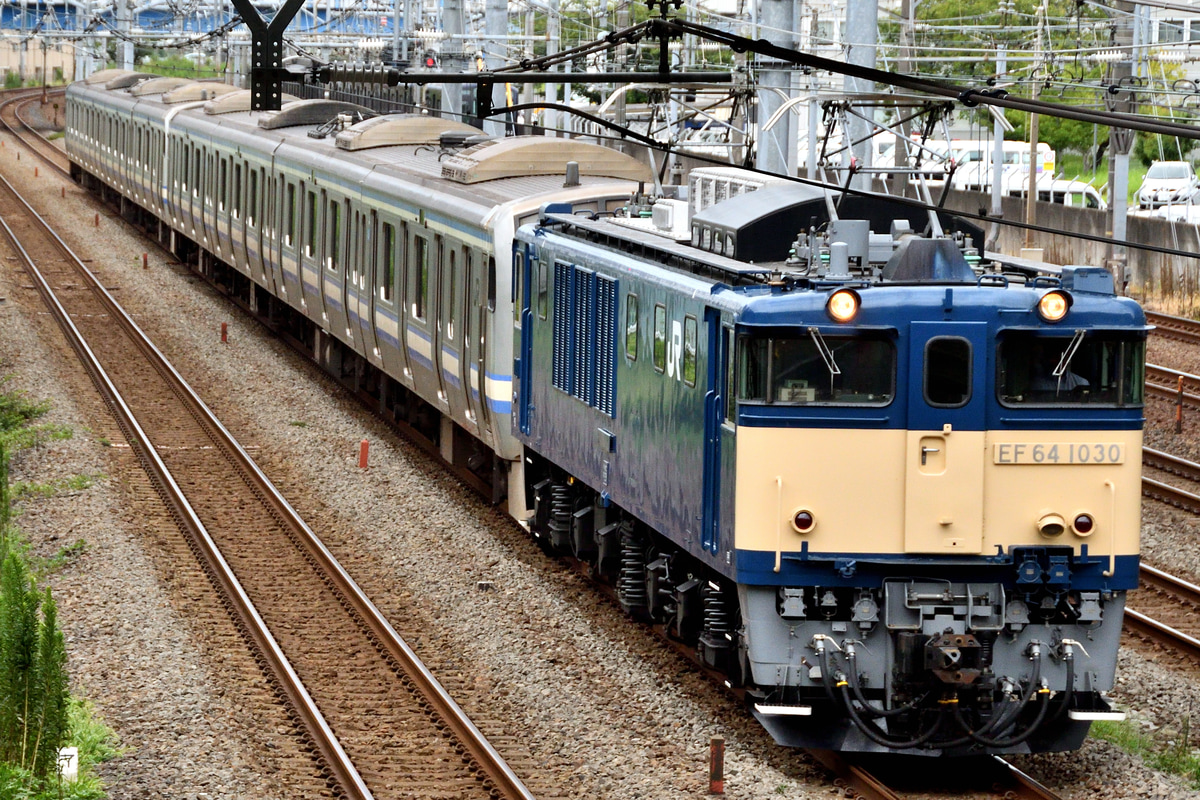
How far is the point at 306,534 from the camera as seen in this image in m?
15.7

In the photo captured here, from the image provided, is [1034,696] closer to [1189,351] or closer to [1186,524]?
[1186,524]

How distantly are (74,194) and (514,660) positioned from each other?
4044 cm

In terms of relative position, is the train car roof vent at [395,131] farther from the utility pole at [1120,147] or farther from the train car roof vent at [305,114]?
the utility pole at [1120,147]

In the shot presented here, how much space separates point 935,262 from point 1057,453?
1.13m

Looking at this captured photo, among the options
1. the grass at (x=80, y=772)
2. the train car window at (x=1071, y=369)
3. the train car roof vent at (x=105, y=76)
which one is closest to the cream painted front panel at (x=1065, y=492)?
the train car window at (x=1071, y=369)

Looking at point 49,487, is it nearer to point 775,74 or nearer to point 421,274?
point 421,274

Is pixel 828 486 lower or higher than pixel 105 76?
lower

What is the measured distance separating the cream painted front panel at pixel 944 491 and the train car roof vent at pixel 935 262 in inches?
32.2

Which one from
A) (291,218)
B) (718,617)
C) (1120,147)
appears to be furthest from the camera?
(1120,147)

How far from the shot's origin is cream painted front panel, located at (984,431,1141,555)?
9.30 m

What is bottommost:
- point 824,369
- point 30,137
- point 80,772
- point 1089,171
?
point 80,772

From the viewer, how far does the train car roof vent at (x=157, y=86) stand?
4047cm

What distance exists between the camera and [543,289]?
46.0 ft

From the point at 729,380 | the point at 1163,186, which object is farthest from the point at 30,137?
the point at 729,380
